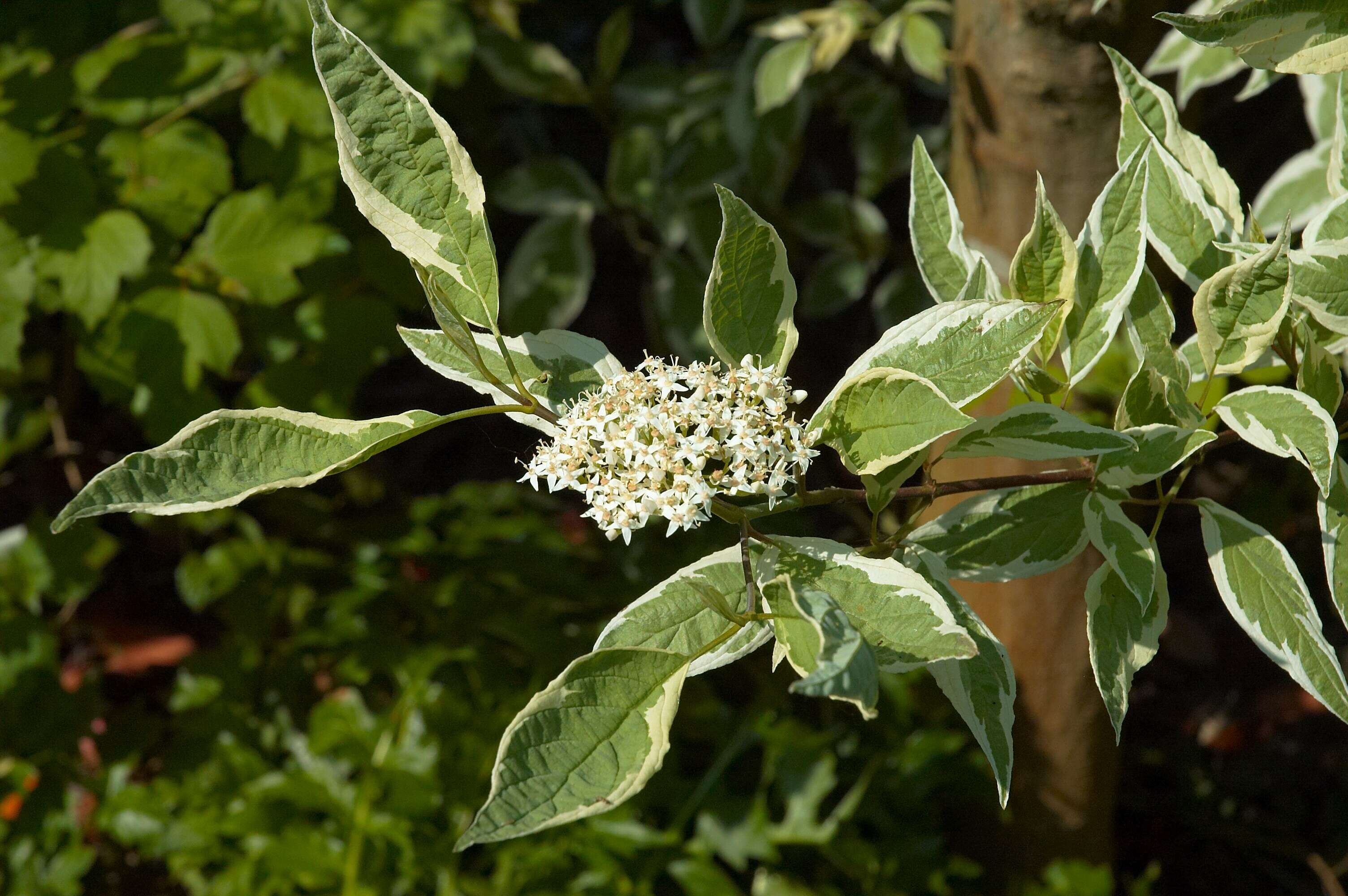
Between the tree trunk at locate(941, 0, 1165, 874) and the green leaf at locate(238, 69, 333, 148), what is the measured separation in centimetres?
83

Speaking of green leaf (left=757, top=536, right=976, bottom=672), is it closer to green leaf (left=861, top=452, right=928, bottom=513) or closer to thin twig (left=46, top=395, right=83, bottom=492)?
green leaf (left=861, top=452, right=928, bottom=513)

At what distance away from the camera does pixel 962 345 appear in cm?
61

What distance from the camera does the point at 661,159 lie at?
1876 millimetres

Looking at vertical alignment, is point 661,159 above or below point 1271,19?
below

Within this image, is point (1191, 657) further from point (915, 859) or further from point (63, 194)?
point (63, 194)

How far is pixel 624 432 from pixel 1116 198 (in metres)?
0.36

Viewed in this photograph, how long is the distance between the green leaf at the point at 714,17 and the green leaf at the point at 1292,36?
4.40 ft

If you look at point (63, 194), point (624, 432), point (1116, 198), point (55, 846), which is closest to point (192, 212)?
point (63, 194)

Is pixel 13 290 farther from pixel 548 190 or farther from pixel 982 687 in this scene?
pixel 982 687

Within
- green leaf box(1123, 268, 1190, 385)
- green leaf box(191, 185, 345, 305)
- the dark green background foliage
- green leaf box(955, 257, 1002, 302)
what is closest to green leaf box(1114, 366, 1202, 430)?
green leaf box(1123, 268, 1190, 385)

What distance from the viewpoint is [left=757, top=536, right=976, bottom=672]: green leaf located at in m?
0.55

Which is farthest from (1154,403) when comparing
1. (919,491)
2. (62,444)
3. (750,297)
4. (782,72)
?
(62,444)

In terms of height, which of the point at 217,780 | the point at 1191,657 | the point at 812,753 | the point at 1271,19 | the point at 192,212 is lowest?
the point at 1191,657

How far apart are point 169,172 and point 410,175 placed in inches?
38.9
